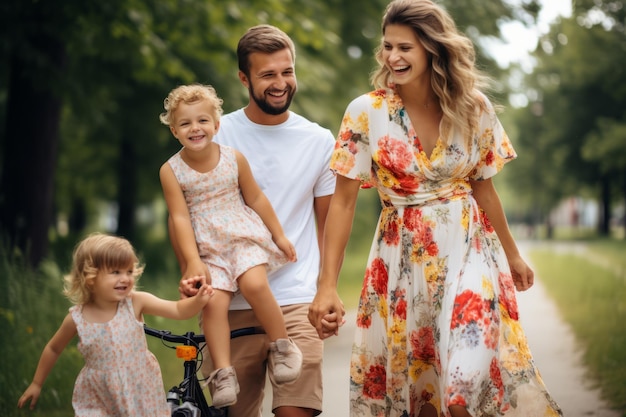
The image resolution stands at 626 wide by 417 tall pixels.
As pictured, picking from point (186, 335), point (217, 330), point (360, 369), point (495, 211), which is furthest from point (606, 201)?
point (186, 335)

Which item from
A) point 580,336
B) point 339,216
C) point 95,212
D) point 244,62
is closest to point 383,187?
point 339,216

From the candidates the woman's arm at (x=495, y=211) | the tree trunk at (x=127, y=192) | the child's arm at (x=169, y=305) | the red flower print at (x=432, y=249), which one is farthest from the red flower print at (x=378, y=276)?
the tree trunk at (x=127, y=192)

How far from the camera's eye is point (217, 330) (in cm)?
407

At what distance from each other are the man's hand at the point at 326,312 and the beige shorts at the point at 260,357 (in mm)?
227

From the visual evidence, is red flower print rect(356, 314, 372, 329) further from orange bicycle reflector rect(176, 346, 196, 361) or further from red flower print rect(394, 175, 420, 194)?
orange bicycle reflector rect(176, 346, 196, 361)

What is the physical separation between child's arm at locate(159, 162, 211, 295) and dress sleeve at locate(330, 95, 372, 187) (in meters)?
0.68

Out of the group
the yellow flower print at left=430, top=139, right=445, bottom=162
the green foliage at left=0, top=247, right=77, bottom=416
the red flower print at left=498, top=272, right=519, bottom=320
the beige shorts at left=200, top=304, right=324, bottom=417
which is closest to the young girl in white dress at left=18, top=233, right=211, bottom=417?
the beige shorts at left=200, top=304, right=324, bottom=417

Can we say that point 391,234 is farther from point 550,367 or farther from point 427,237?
point 550,367

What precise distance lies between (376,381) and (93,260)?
4.51 feet

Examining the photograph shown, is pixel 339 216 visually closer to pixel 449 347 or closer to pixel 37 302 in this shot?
pixel 449 347

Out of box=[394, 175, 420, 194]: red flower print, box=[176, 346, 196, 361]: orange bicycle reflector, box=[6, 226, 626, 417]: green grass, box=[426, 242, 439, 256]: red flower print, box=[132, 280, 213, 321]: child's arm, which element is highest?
box=[394, 175, 420, 194]: red flower print

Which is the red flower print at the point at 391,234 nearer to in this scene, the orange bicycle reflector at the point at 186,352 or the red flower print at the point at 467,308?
the red flower print at the point at 467,308

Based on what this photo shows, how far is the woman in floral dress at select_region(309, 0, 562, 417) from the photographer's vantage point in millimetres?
3840

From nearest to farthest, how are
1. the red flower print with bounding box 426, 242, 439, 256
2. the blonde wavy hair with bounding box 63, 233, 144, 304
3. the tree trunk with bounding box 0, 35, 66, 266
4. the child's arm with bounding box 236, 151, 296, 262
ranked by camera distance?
1. the blonde wavy hair with bounding box 63, 233, 144, 304
2. the red flower print with bounding box 426, 242, 439, 256
3. the child's arm with bounding box 236, 151, 296, 262
4. the tree trunk with bounding box 0, 35, 66, 266
